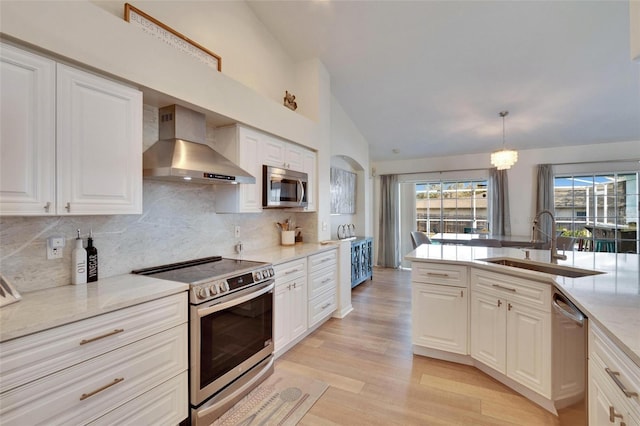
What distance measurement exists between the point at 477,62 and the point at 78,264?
15.0 ft

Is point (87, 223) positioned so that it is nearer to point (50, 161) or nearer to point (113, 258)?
point (113, 258)

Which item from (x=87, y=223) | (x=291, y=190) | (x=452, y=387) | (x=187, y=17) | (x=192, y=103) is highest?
(x=187, y=17)

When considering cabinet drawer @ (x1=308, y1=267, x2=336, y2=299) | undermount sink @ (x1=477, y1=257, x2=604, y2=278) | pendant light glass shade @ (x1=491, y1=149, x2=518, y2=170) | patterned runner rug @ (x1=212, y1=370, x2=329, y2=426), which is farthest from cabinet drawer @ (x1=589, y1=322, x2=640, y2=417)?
pendant light glass shade @ (x1=491, y1=149, x2=518, y2=170)

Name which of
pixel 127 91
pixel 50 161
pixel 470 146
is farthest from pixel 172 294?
pixel 470 146

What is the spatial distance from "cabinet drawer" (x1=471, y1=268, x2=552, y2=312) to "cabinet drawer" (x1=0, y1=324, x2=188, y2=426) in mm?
2331

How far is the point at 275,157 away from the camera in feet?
10.3

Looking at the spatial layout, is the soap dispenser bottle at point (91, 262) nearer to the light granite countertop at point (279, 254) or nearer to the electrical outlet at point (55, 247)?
the electrical outlet at point (55, 247)

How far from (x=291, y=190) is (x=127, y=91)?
70.9 inches

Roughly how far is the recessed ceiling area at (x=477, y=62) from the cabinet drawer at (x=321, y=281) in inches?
113

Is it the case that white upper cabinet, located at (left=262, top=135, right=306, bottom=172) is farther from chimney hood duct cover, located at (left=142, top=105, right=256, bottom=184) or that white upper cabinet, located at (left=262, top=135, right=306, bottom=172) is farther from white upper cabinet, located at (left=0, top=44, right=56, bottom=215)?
white upper cabinet, located at (left=0, top=44, right=56, bottom=215)

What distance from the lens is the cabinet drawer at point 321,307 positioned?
124 inches

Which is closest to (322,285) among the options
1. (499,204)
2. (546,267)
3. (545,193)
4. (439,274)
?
(439,274)

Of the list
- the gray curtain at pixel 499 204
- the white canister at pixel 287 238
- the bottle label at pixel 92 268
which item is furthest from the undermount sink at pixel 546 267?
the gray curtain at pixel 499 204

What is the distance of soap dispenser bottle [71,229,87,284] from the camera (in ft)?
5.82
